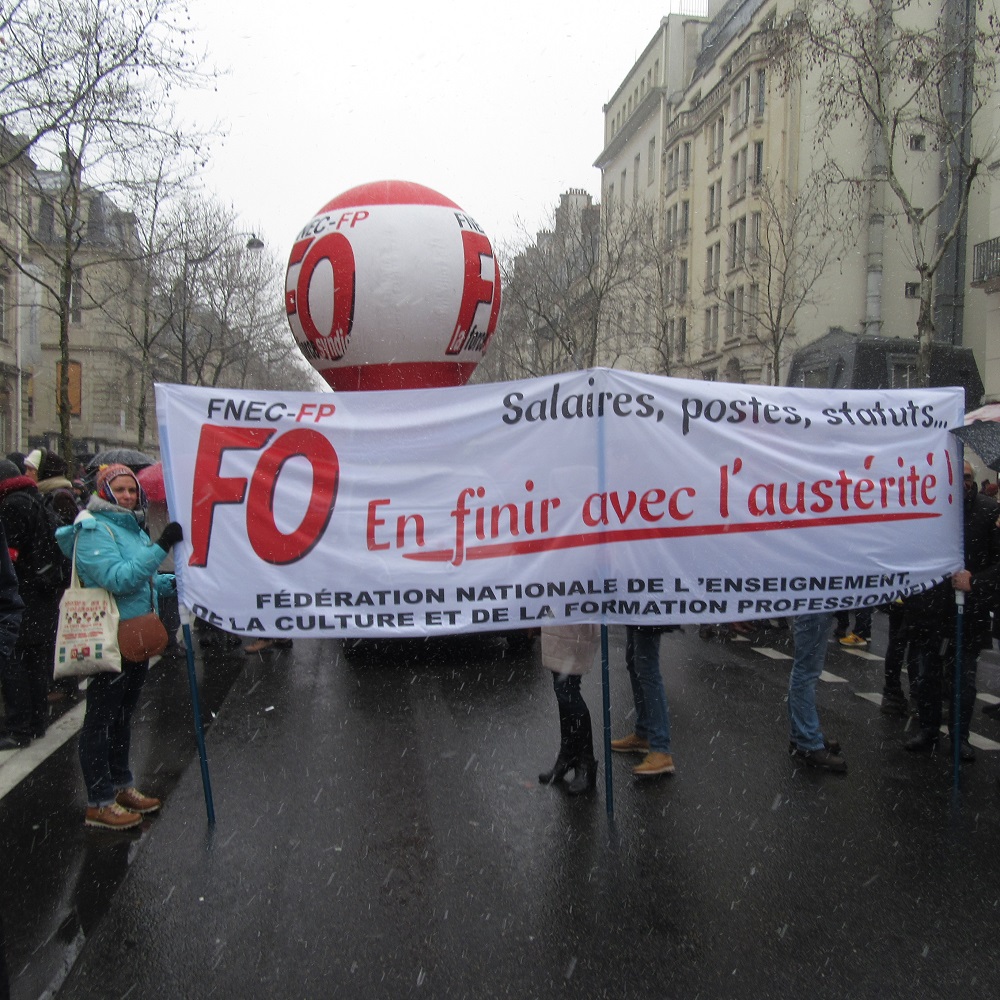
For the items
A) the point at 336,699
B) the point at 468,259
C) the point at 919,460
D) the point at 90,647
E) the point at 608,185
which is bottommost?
the point at 336,699

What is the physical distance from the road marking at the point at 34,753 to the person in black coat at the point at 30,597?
86 mm

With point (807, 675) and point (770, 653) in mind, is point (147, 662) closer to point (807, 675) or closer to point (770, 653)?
point (807, 675)

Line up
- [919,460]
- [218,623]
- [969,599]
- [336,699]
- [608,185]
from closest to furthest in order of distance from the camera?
[218,623], [919,460], [969,599], [336,699], [608,185]

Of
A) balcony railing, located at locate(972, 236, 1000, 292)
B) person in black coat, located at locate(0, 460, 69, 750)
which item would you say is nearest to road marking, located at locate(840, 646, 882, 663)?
person in black coat, located at locate(0, 460, 69, 750)

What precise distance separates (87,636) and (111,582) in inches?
11.3

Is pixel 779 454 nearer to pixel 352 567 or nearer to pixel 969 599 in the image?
pixel 969 599

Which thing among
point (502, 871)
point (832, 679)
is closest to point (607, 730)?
point (502, 871)

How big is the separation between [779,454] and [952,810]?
2.02m

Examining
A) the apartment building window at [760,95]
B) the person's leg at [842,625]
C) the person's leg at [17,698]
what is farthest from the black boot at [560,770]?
the apartment building window at [760,95]

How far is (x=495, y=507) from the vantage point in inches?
179

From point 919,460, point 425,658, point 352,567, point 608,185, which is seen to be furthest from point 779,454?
point 608,185

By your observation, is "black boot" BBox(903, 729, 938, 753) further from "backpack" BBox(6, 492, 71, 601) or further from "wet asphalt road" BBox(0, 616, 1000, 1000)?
"backpack" BBox(6, 492, 71, 601)

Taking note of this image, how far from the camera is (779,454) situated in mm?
4887

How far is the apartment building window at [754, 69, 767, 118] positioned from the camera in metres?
36.2
